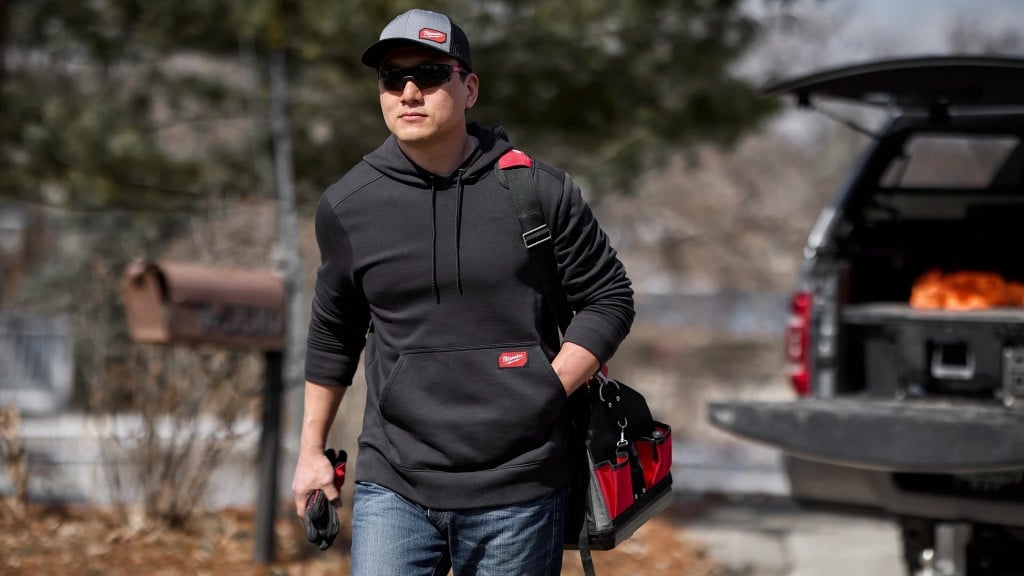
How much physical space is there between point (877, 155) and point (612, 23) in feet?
10.1

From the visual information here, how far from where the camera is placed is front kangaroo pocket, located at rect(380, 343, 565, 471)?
2.80 metres

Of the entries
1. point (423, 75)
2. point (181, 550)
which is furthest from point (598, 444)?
point (181, 550)

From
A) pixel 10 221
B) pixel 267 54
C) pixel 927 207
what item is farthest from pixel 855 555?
pixel 10 221

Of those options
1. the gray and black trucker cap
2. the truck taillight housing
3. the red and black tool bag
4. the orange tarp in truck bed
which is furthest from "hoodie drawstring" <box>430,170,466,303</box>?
the orange tarp in truck bed

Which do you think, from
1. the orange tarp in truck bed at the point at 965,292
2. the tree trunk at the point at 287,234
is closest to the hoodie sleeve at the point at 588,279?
the orange tarp in truck bed at the point at 965,292

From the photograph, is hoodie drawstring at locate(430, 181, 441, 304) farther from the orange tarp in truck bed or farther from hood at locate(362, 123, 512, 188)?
the orange tarp in truck bed

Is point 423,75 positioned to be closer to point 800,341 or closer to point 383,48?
point 383,48

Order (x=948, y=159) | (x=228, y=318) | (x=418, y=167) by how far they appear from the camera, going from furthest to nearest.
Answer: (x=948, y=159) → (x=228, y=318) → (x=418, y=167)

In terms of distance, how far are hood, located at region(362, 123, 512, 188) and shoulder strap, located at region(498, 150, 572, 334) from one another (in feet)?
0.09

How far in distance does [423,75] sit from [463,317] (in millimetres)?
525

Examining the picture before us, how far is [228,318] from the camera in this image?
585 cm

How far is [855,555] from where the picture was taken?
23.7 ft

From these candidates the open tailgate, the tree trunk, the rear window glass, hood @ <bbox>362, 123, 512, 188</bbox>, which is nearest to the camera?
hood @ <bbox>362, 123, 512, 188</bbox>

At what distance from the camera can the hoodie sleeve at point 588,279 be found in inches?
114
